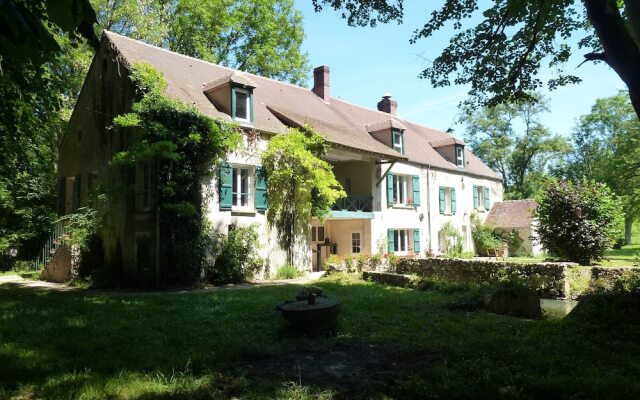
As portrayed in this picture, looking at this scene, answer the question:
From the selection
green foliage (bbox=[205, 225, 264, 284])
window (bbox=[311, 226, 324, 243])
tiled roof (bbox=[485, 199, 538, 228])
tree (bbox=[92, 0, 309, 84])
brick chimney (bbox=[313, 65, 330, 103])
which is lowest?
green foliage (bbox=[205, 225, 264, 284])

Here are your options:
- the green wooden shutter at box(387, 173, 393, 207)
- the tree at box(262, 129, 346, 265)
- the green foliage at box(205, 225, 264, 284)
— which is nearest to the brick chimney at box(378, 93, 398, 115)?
the green wooden shutter at box(387, 173, 393, 207)

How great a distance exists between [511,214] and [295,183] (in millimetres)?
18935

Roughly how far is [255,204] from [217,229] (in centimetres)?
180

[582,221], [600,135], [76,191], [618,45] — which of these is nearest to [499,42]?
[618,45]

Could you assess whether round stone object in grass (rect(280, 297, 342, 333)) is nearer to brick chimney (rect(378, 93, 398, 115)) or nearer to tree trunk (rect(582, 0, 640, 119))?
tree trunk (rect(582, 0, 640, 119))

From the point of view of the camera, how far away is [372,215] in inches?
854

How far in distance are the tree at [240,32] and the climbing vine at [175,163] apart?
507 inches

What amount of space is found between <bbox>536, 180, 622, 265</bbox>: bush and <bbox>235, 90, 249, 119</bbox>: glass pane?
12.0m

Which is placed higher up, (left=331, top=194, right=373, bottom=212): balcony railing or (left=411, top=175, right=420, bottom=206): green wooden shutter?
(left=411, top=175, right=420, bottom=206): green wooden shutter

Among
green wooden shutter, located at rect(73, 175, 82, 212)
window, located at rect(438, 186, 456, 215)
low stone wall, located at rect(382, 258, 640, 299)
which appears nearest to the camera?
low stone wall, located at rect(382, 258, 640, 299)

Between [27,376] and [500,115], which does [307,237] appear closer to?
[27,376]

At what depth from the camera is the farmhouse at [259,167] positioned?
16.2m

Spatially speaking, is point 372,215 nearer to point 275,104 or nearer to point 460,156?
point 275,104

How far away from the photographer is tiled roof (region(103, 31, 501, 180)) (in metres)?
17.2
